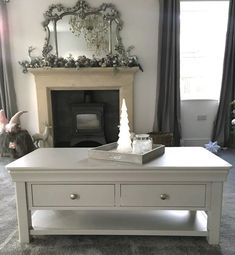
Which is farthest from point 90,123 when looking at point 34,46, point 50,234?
point 50,234

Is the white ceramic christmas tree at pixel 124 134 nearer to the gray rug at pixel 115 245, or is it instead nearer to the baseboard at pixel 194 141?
the gray rug at pixel 115 245

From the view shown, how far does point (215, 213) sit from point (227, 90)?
10.1ft

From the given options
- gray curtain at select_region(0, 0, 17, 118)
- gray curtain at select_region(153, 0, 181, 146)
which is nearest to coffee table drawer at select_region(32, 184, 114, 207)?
gray curtain at select_region(153, 0, 181, 146)

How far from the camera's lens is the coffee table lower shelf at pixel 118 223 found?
1560mm

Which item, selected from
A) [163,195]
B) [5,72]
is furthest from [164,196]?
[5,72]

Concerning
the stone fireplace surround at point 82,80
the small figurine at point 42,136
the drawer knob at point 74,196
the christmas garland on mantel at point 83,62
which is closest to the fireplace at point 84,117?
the stone fireplace surround at point 82,80

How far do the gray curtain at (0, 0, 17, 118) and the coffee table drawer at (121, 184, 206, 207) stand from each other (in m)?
3.30

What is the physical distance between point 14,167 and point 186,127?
3.38m

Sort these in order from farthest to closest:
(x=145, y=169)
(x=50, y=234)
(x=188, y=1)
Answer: (x=188, y=1) → (x=50, y=234) → (x=145, y=169)

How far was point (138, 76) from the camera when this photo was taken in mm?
4094

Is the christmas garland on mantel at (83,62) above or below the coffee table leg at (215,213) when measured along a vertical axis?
above

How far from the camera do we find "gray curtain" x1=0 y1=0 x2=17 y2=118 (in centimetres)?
397

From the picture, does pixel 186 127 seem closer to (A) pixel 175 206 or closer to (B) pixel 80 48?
(B) pixel 80 48

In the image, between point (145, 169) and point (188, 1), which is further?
point (188, 1)
